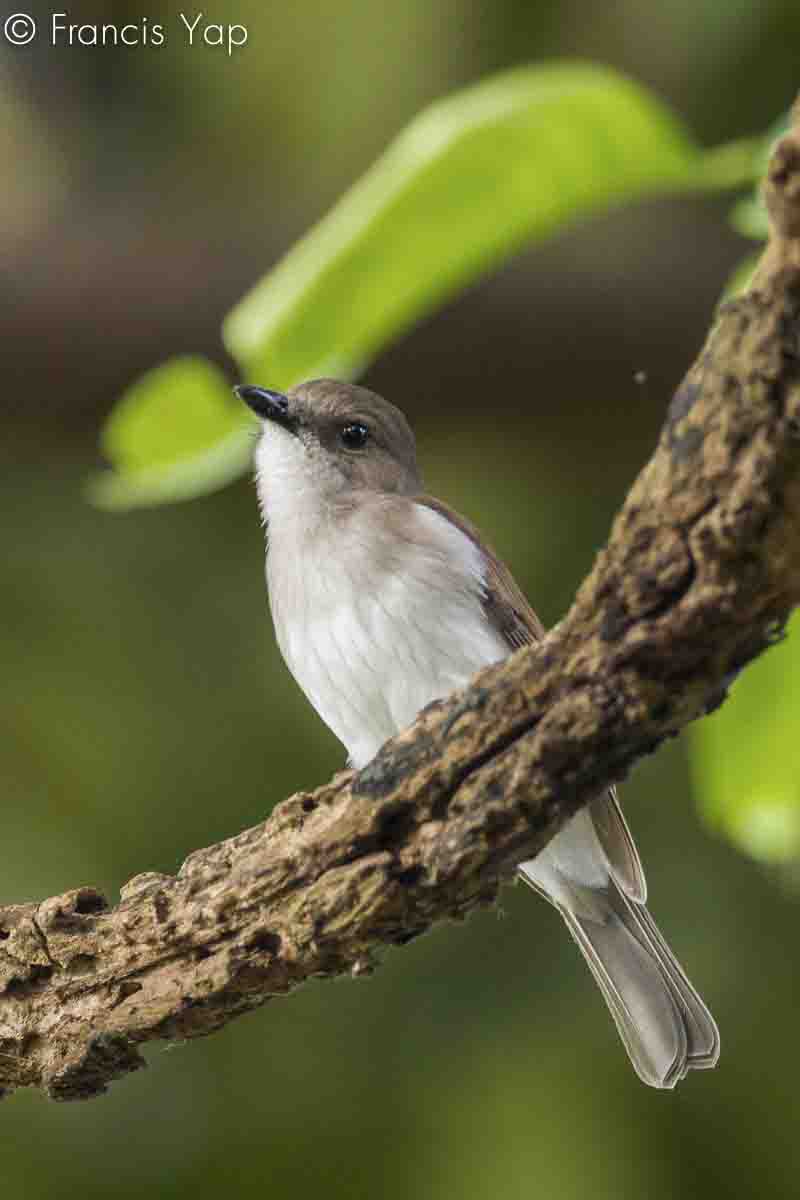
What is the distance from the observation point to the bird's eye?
3850 mm

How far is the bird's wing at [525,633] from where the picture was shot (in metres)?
3.26

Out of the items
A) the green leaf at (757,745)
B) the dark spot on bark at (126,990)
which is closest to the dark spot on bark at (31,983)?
the dark spot on bark at (126,990)

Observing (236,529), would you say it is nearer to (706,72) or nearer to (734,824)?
(706,72)

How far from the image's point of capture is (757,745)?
288 cm

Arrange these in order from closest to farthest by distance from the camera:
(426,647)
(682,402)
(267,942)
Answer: (682,402) → (267,942) → (426,647)

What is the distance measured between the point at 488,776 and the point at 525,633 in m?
1.55

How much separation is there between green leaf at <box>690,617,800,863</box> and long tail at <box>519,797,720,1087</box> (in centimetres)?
33

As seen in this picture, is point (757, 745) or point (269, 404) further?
point (269, 404)

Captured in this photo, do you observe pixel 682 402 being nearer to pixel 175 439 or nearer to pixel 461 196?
pixel 461 196

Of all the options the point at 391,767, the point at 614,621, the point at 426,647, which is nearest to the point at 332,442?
the point at 426,647

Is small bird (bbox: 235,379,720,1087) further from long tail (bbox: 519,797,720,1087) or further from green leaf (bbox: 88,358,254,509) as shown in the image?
green leaf (bbox: 88,358,254,509)

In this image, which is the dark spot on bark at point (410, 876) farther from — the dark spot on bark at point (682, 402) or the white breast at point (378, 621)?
the white breast at point (378, 621)

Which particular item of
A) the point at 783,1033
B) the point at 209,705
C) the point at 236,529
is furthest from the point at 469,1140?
the point at 236,529

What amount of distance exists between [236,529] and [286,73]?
117 centimetres
